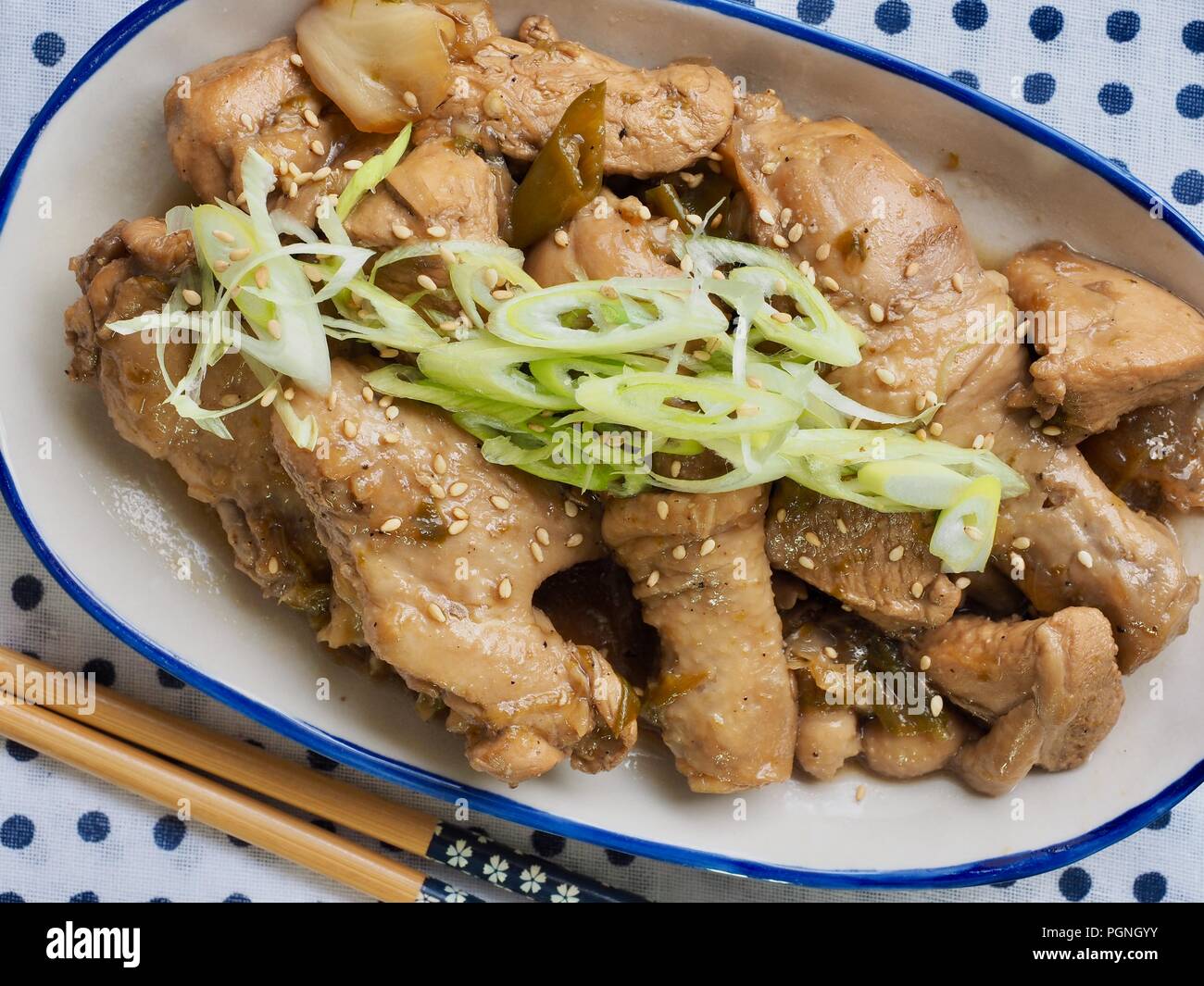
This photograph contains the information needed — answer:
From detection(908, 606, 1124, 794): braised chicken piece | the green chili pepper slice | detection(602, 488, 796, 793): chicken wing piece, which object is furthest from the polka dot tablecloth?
the green chili pepper slice

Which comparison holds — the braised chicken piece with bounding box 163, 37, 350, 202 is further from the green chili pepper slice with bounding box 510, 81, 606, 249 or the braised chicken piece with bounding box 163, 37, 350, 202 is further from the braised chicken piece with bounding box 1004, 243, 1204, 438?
the braised chicken piece with bounding box 1004, 243, 1204, 438

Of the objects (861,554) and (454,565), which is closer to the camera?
(454,565)

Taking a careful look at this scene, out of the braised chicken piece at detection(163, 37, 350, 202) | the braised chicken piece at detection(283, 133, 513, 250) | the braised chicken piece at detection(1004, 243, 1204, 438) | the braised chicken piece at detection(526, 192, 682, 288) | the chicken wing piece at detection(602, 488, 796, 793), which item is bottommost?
the chicken wing piece at detection(602, 488, 796, 793)

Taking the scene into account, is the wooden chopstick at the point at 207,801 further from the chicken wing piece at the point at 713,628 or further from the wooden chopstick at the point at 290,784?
the chicken wing piece at the point at 713,628

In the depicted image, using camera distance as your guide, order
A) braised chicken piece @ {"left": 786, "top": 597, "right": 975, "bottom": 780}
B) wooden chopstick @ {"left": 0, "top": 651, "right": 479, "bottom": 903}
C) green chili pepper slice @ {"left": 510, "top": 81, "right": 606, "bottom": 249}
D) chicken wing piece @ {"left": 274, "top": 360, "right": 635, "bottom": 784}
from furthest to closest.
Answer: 1. wooden chopstick @ {"left": 0, "top": 651, "right": 479, "bottom": 903}
2. braised chicken piece @ {"left": 786, "top": 597, "right": 975, "bottom": 780}
3. green chili pepper slice @ {"left": 510, "top": 81, "right": 606, "bottom": 249}
4. chicken wing piece @ {"left": 274, "top": 360, "right": 635, "bottom": 784}

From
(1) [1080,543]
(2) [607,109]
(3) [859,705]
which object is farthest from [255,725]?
(1) [1080,543]

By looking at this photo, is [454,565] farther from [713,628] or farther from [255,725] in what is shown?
[255,725]

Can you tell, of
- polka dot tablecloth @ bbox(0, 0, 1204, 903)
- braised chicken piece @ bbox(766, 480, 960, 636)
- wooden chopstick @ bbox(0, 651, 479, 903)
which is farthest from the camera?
polka dot tablecloth @ bbox(0, 0, 1204, 903)

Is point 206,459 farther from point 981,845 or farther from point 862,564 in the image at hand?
point 981,845
